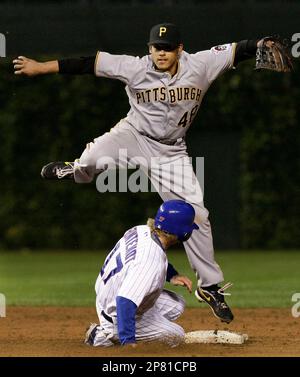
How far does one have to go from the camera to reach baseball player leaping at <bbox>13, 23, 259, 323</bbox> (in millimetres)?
7502

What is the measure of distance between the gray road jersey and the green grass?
3052 millimetres

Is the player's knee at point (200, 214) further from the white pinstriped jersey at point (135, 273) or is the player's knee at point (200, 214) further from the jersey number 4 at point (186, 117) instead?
the white pinstriped jersey at point (135, 273)

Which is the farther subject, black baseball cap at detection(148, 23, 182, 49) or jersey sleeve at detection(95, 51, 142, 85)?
jersey sleeve at detection(95, 51, 142, 85)

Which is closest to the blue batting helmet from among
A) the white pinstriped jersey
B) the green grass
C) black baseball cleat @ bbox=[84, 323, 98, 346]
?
the white pinstriped jersey

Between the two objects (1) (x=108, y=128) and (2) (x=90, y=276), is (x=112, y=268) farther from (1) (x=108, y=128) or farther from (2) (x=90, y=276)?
(1) (x=108, y=128)

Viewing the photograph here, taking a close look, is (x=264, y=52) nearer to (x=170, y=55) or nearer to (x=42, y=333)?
(x=170, y=55)

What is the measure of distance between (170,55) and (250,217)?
7.04 meters

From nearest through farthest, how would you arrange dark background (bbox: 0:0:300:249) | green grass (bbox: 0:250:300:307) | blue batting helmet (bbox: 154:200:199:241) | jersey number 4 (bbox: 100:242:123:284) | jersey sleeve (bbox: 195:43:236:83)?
1. blue batting helmet (bbox: 154:200:199:241)
2. jersey number 4 (bbox: 100:242:123:284)
3. jersey sleeve (bbox: 195:43:236:83)
4. green grass (bbox: 0:250:300:307)
5. dark background (bbox: 0:0:300:249)

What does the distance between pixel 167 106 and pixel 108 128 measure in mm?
6694

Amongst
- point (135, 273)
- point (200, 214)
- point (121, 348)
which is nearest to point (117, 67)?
point (200, 214)

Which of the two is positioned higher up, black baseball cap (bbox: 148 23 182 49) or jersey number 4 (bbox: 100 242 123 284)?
black baseball cap (bbox: 148 23 182 49)

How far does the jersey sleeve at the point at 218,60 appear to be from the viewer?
755 cm

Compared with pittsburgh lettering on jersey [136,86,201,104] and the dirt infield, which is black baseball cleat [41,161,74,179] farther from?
the dirt infield

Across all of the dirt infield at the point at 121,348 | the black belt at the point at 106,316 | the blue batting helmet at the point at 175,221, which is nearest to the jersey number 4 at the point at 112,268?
the black belt at the point at 106,316
